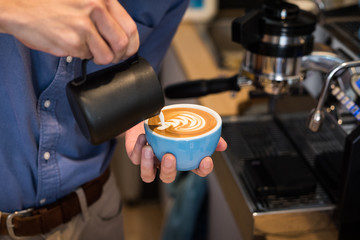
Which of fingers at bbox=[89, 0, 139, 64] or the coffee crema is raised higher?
fingers at bbox=[89, 0, 139, 64]

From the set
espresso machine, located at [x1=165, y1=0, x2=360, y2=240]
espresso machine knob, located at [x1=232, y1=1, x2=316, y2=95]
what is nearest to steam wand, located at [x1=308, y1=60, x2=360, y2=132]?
espresso machine, located at [x1=165, y1=0, x2=360, y2=240]

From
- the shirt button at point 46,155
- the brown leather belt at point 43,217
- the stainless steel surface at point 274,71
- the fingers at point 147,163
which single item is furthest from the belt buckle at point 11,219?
the stainless steel surface at point 274,71

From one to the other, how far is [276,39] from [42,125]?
515 mm

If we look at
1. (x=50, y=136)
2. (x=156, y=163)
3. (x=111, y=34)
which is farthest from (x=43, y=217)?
(x=111, y=34)

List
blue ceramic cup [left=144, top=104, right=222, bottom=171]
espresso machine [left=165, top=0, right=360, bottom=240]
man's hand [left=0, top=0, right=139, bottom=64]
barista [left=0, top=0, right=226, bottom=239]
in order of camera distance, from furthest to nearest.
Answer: espresso machine [left=165, top=0, right=360, bottom=240] < barista [left=0, top=0, right=226, bottom=239] < blue ceramic cup [left=144, top=104, right=222, bottom=171] < man's hand [left=0, top=0, right=139, bottom=64]

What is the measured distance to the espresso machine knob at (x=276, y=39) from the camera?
1.02 m

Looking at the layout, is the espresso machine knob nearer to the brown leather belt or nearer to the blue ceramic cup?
the blue ceramic cup

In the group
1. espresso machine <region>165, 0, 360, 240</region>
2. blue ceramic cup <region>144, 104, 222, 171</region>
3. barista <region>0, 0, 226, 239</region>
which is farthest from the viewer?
espresso machine <region>165, 0, 360, 240</region>

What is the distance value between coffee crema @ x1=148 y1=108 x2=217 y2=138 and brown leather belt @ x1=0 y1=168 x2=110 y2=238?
0.34 m

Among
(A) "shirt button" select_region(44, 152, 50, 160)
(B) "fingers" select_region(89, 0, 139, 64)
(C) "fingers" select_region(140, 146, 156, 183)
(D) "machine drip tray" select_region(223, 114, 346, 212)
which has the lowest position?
(D) "machine drip tray" select_region(223, 114, 346, 212)

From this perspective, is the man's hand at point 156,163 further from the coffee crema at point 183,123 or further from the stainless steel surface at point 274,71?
the stainless steel surface at point 274,71

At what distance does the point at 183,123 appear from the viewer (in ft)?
2.64

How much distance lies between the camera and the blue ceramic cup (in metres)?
0.73

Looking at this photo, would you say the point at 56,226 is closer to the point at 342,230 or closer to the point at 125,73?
the point at 125,73
